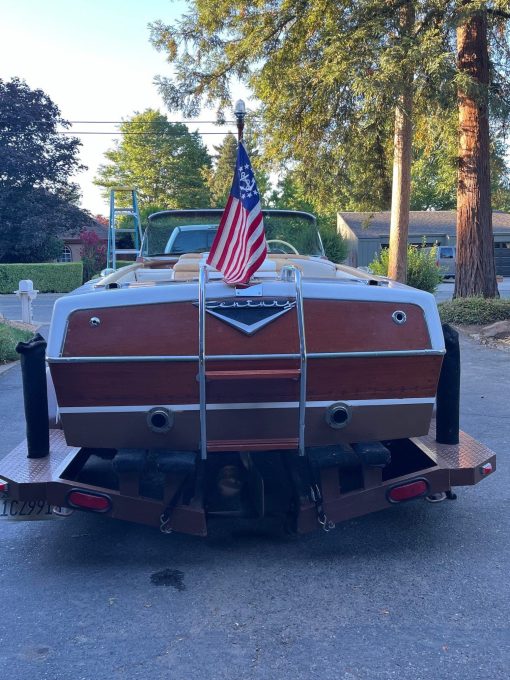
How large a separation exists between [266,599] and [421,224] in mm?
41788

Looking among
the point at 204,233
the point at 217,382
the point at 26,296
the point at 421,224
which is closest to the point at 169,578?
the point at 217,382

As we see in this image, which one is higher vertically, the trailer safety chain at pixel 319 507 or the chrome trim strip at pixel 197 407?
the chrome trim strip at pixel 197 407

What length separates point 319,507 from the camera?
3.80 meters

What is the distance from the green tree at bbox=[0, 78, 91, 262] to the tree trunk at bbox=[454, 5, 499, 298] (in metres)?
23.4

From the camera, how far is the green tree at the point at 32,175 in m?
33.4

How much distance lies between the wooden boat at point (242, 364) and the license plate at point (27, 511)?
45 centimetres

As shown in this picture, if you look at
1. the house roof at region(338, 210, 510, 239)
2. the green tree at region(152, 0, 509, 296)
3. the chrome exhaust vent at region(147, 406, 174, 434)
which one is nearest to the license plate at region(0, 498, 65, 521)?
the chrome exhaust vent at region(147, 406, 174, 434)

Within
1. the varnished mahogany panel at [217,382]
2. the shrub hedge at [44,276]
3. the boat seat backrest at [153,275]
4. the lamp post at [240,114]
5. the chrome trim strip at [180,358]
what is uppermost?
the lamp post at [240,114]

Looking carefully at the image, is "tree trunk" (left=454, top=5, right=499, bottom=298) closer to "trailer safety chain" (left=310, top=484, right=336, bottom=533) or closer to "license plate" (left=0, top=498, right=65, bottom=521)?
"trailer safety chain" (left=310, top=484, right=336, bottom=533)

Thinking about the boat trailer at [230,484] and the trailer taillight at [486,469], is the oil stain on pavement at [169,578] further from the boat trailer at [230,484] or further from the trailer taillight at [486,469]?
the trailer taillight at [486,469]

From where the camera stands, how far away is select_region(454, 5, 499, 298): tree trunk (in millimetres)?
14742

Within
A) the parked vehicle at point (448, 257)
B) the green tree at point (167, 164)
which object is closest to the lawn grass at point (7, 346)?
the parked vehicle at point (448, 257)

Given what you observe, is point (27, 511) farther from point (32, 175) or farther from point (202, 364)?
point (32, 175)

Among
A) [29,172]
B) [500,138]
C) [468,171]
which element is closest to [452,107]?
[468,171]
